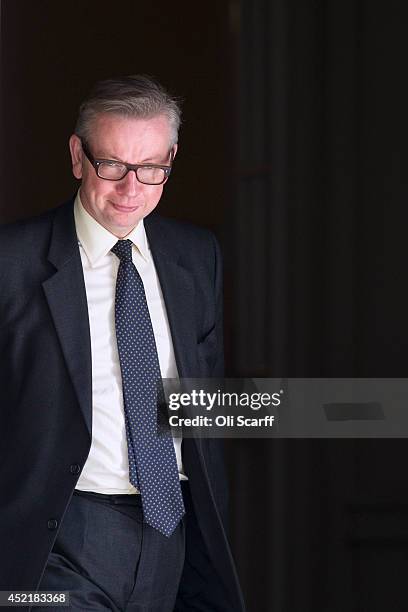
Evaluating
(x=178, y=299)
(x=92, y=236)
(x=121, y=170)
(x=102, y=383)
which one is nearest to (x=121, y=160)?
(x=121, y=170)

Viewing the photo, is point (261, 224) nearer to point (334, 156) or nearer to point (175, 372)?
point (334, 156)

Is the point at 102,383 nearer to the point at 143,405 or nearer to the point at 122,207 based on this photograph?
the point at 143,405

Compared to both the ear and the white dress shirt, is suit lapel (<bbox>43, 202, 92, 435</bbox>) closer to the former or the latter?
→ the white dress shirt

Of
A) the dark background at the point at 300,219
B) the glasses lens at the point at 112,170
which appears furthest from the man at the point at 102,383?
the dark background at the point at 300,219

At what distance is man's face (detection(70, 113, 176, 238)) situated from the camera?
4.66 ft

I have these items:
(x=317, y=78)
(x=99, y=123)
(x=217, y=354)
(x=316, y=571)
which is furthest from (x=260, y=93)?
(x=316, y=571)

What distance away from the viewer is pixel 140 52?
162cm

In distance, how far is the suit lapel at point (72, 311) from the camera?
1380 millimetres

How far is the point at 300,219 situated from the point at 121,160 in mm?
428

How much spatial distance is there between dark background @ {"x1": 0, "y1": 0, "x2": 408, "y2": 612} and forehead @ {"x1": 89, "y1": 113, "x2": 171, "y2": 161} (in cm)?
19

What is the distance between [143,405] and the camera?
1432 mm

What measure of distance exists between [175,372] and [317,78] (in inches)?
25.9

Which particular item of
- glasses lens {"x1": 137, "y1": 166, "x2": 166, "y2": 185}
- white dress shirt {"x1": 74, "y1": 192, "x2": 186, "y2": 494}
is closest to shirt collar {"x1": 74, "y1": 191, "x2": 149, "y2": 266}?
white dress shirt {"x1": 74, "y1": 192, "x2": 186, "y2": 494}

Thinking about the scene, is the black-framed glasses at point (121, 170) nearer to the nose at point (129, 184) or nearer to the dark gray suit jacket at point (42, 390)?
the nose at point (129, 184)
